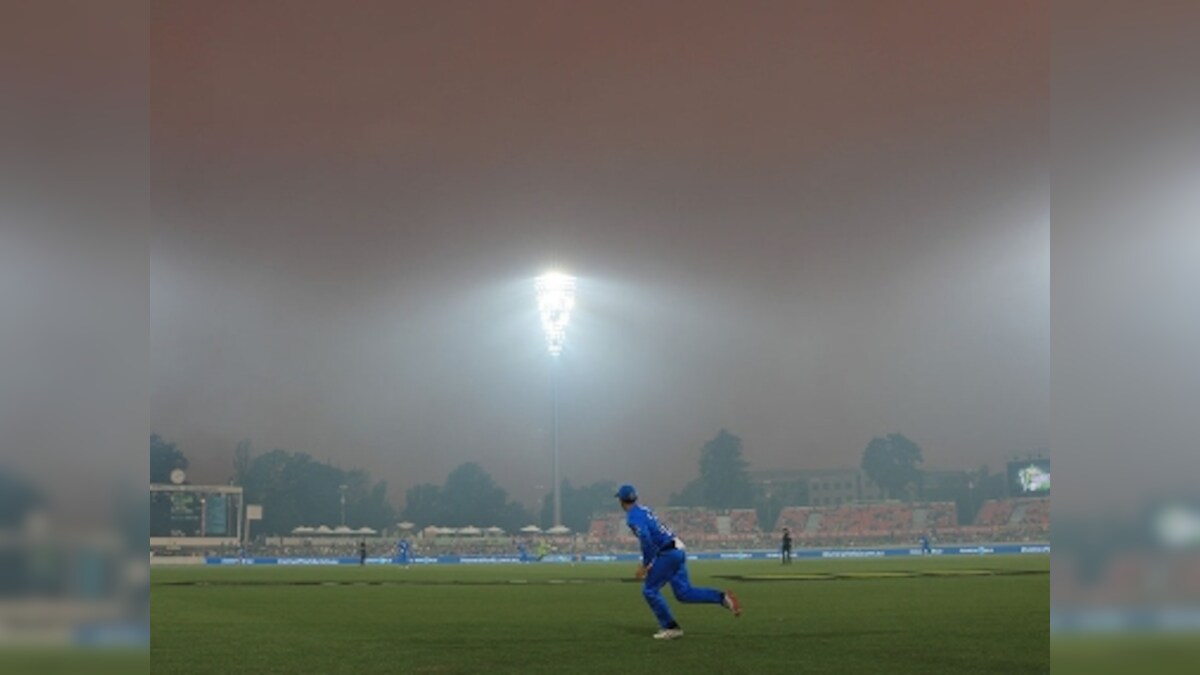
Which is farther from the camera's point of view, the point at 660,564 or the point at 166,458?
the point at 166,458

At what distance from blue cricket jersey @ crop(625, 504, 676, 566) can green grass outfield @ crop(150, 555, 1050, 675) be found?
2.64 ft

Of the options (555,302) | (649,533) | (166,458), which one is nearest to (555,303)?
(555,302)

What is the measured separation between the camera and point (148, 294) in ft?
8.89

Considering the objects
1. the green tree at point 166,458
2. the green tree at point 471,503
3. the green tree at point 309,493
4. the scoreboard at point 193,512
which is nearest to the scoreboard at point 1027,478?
the green tree at point 471,503

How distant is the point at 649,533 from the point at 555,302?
3578cm

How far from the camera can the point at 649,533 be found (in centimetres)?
1043

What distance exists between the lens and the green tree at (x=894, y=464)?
83.3m

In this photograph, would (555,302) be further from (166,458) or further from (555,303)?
(166,458)

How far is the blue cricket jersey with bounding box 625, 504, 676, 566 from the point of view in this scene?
10.4 meters

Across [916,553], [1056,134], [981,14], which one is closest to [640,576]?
[1056,134]

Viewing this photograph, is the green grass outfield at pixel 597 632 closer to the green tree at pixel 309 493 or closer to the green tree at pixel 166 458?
the green tree at pixel 166 458

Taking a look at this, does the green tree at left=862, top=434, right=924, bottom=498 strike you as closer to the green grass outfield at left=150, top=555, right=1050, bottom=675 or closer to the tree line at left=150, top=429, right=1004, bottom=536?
the tree line at left=150, top=429, right=1004, bottom=536

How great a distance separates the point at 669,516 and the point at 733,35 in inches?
1409

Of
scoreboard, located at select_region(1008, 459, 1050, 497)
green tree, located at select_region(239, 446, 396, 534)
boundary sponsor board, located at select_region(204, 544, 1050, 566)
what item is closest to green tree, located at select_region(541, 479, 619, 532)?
green tree, located at select_region(239, 446, 396, 534)
